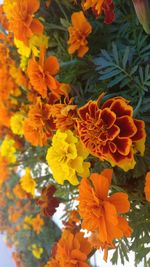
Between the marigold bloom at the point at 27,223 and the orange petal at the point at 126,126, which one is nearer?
the orange petal at the point at 126,126

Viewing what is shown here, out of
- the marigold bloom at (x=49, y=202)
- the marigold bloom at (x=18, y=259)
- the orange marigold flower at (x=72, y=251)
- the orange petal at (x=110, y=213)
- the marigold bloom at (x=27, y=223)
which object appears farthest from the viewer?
the marigold bloom at (x=18, y=259)

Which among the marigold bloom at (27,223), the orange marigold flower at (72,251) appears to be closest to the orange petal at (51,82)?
the orange marigold flower at (72,251)

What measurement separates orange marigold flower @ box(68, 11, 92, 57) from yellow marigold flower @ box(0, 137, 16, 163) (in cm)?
36

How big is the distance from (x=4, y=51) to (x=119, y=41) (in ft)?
0.91

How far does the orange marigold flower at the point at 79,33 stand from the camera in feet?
1.97

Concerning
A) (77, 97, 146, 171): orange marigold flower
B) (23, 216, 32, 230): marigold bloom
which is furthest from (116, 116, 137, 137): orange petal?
(23, 216, 32, 230): marigold bloom

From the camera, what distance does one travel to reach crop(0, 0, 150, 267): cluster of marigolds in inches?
18.0

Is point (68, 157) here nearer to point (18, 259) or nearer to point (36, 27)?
point (36, 27)

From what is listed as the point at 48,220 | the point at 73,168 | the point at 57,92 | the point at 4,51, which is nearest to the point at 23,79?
the point at 4,51

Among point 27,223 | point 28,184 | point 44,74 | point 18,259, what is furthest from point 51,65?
point 18,259

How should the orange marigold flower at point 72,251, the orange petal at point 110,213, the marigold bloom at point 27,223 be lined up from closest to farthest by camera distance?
the orange petal at point 110,213, the orange marigold flower at point 72,251, the marigold bloom at point 27,223

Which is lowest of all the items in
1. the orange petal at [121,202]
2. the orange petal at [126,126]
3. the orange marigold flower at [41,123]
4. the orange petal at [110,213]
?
the orange petal at [110,213]

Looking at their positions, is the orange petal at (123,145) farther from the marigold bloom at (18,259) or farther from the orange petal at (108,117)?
the marigold bloom at (18,259)

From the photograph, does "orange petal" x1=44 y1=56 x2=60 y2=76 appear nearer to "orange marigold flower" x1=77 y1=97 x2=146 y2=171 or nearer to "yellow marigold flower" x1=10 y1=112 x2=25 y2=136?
"orange marigold flower" x1=77 y1=97 x2=146 y2=171
